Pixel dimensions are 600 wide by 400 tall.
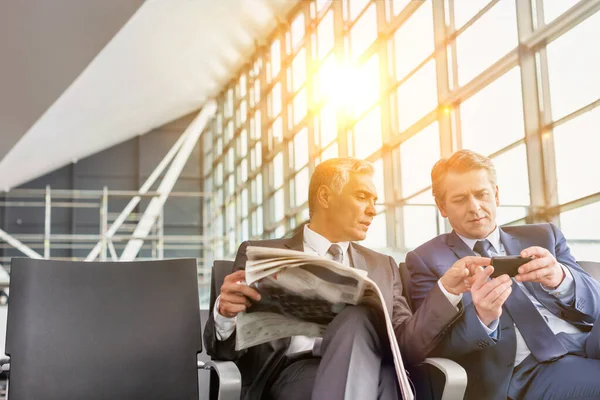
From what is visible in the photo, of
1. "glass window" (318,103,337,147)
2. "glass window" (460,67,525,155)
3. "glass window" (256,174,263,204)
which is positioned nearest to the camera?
"glass window" (460,67,525,155)

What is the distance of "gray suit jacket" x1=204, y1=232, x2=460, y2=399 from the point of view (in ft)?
6.46

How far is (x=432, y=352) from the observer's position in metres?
2.07

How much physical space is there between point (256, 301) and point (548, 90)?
505 centimetres

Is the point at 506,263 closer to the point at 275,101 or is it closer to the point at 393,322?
the point at 393,322

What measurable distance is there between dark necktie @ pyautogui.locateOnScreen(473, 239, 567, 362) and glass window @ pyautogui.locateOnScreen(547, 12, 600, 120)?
13.2 ft

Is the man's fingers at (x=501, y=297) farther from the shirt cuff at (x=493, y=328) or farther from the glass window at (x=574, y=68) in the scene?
the glass window at (x=574, y=68)

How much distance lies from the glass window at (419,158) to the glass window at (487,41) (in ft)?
2.57

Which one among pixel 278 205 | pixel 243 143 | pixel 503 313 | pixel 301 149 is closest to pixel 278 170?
pixel 278 205

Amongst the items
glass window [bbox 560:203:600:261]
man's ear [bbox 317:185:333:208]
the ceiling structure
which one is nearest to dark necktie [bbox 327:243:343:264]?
man's ear [bbox 317:185:333:208]

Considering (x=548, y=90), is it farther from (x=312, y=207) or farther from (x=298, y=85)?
(x=298, y=85)

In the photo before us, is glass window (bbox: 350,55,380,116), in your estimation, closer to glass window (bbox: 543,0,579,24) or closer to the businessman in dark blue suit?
glass window (bbox: 543,0,579,24)

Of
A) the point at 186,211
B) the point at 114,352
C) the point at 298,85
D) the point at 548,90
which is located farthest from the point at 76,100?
the point at 114,352

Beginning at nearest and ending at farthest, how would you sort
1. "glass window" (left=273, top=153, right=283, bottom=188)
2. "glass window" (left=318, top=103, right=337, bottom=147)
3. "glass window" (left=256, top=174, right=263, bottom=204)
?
"glass window" (left=318, top=103, right=337, bottom=147), "glass window" (left=273, top=153, right=283, bottom=188), "glass window" (left=256, top=174, right=263, bottom=204)

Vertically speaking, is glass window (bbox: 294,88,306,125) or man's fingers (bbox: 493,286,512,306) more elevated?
glass window (bbox: 294,88,306,125)
